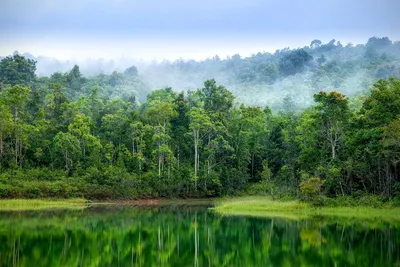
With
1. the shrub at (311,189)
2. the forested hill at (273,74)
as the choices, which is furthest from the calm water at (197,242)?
the forested hill at (273,74)

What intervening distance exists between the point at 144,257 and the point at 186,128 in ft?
137

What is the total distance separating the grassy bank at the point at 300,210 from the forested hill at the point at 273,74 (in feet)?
153

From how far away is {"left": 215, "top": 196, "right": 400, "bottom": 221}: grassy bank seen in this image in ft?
106

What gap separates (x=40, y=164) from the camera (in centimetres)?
5256

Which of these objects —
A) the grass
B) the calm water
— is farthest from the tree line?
the calm water

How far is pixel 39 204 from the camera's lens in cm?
4225

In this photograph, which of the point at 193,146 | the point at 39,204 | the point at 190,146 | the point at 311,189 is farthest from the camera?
the point at 190,146

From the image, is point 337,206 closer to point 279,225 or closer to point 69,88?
point 279,225

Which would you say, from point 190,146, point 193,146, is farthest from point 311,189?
point 190,146

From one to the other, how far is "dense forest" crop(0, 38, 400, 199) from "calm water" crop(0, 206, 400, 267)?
10.6 metres

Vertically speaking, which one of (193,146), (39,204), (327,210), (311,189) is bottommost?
(39,204)

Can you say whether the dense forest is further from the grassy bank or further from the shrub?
the grassy bank

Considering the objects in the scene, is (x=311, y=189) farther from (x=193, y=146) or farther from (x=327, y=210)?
(x=193, y=146)

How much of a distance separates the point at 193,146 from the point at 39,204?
71.1 feet
